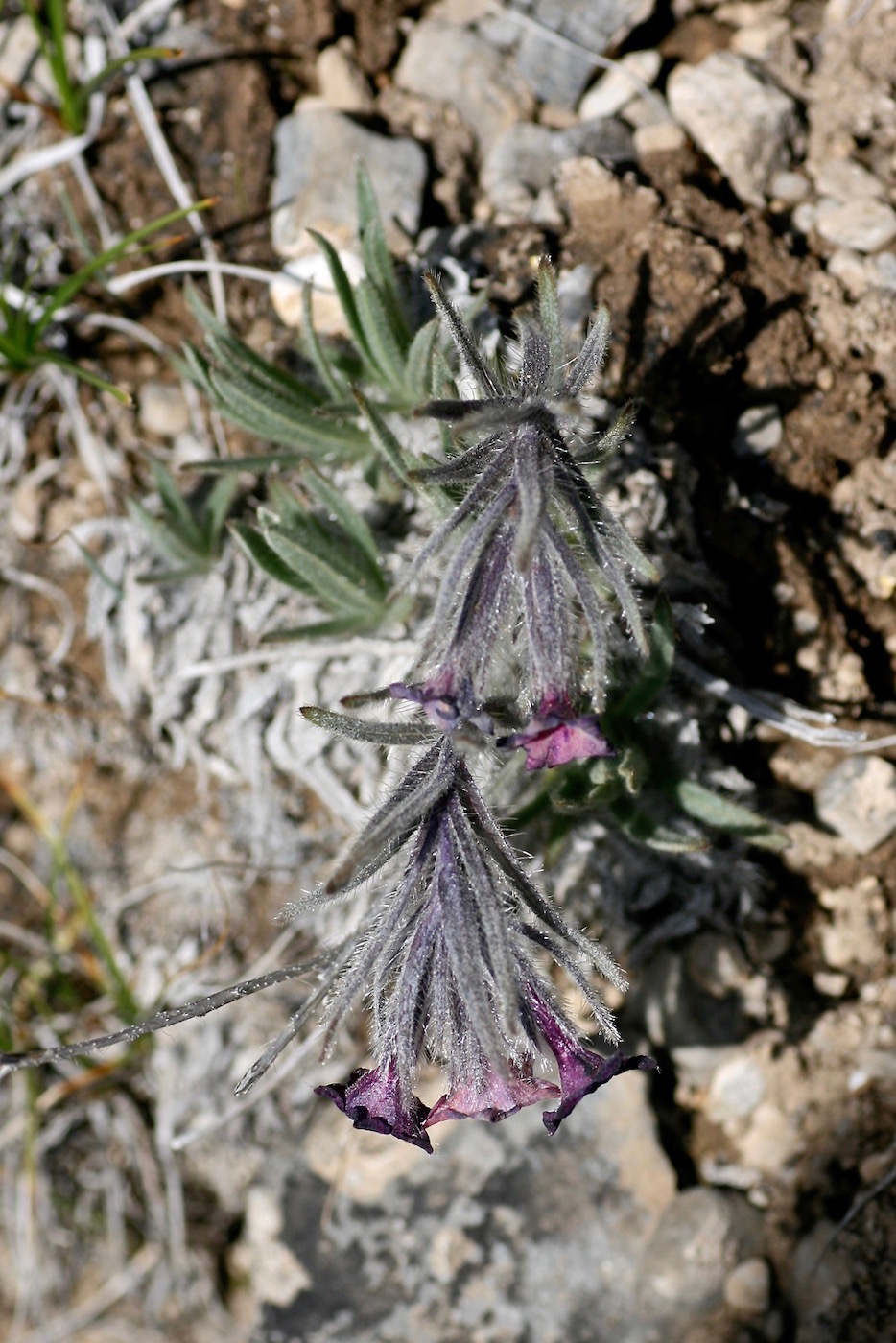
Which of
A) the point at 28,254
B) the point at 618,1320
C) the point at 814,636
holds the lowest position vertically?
the point at 618,1320

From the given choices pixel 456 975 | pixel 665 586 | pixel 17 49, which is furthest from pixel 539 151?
pixel 456 975

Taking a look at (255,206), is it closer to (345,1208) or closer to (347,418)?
(347,418)

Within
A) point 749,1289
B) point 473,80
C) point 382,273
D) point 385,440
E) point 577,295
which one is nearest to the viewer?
point 385,440

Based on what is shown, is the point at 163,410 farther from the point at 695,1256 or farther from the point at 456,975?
the point at 695,1256

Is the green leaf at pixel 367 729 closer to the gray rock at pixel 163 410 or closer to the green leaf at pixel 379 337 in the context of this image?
the green leaf at pixel 379 337

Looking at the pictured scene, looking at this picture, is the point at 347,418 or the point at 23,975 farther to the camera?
the point at 23,975

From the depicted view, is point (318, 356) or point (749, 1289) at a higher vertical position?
point (318, 356)

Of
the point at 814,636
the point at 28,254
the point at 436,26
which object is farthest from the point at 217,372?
the point at 814,636

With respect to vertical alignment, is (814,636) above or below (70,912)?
above

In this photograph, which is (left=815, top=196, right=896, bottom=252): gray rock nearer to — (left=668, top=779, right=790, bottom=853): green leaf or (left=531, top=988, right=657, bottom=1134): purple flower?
(left=668, top=779, right=790, bottom=853): green leaf
